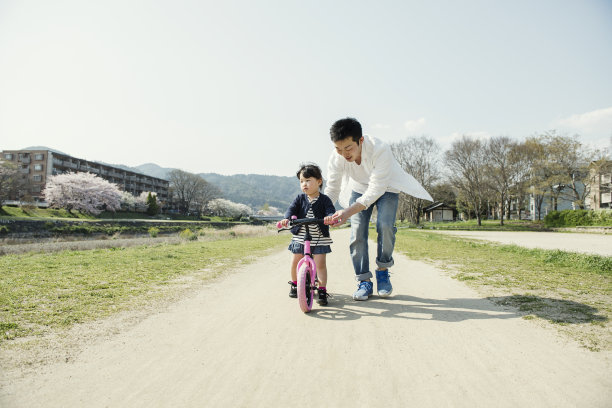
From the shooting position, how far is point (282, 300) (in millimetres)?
3805

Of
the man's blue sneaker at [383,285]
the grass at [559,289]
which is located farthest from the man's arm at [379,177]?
the grass at [559,289]

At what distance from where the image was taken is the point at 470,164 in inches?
1580

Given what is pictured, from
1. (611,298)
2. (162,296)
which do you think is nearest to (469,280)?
(611,298)

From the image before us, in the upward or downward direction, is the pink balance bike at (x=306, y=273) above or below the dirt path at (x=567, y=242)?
above

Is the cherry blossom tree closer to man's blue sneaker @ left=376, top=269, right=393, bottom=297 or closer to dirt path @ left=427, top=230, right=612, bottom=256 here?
dirt path @ left=427, top=230, right=612, bottom=256

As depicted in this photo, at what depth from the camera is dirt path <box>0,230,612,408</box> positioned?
1.65 metres

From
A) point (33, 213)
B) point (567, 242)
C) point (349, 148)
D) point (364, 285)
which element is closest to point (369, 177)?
point (349, 148)

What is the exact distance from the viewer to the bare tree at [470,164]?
39.2m

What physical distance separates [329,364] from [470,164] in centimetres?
4336

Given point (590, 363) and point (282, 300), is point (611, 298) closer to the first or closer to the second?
point (590, 363)

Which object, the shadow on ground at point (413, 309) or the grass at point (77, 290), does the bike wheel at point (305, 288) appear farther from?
the grass at point (77, 290)

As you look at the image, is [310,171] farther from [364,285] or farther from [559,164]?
[559,164]

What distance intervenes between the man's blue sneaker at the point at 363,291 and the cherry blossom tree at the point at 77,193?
193ft

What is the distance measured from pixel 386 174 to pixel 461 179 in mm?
43248
